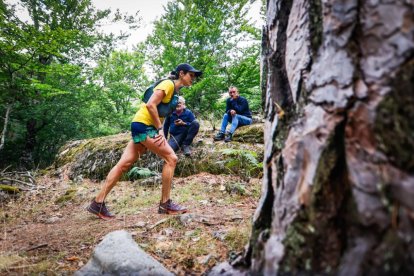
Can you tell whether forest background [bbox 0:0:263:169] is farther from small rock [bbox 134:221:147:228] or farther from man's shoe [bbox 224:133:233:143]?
small rock [bbox 134:221:147:228]

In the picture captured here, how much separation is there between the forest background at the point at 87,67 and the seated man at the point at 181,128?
80.6 inches

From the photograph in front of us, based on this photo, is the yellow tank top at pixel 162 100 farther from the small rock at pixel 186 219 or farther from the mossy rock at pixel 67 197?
the mossy rock at pixel 67 197

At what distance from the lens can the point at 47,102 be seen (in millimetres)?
10508

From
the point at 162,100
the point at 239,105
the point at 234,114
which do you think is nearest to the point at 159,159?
the point at 234,114

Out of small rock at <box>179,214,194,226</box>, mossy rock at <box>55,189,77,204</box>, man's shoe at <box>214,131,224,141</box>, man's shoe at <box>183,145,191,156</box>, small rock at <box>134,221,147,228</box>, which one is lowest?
mossy rock at <box>55,189,77,204</box>

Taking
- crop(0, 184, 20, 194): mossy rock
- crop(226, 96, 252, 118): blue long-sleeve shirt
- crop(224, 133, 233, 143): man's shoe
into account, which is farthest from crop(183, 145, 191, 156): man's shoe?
crop(0, 184, 20, 194): mossy rock

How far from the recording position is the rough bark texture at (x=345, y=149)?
82cm

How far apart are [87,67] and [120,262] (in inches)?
474

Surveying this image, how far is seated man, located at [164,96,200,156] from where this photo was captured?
251 inches

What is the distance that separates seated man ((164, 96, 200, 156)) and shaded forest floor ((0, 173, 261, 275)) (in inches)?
41.8

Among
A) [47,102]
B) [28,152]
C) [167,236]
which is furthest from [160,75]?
[167,236]

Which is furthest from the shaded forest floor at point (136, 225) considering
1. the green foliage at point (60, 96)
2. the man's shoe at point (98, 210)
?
the green foliage at point (60, 96)

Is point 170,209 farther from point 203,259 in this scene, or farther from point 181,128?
point 181,128

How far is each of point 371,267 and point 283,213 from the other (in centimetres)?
38
